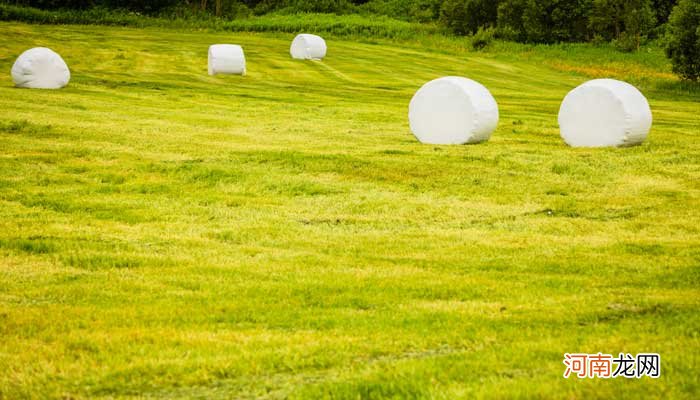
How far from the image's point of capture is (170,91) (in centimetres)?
3122

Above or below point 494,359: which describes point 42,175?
below

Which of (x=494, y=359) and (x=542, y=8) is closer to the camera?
(x=494, y=359)

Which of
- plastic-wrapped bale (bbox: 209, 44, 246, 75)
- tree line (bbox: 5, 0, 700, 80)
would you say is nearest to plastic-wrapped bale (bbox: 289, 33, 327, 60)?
plastic-wrapped bale (bbox: 209, 44, 246, 75)

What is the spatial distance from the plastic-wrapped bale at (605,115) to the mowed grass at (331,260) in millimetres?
595

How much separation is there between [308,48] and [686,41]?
63.1 ft

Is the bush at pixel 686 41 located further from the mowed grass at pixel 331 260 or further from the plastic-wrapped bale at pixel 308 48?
the mowed grass at pixel 331 260

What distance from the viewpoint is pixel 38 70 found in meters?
29.5

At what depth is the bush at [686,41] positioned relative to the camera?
40.9m

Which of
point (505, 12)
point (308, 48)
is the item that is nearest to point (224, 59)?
point (308, 48)

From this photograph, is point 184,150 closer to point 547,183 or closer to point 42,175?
point 42,175

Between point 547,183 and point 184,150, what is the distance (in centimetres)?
737

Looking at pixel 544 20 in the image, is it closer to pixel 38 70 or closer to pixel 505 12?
pixel 505 12

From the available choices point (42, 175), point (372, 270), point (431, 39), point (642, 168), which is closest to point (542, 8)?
point (431, 39)

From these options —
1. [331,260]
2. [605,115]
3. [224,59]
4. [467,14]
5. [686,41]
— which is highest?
[686,41]
